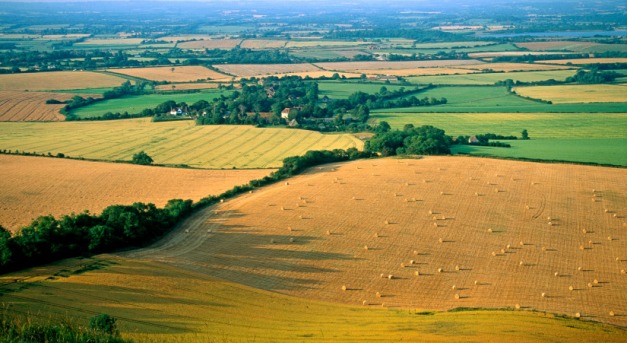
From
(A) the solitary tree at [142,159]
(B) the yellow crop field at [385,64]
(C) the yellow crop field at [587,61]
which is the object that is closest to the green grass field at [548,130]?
(A) the solitary tree at [142,159]

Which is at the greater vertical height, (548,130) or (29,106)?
(29,106)

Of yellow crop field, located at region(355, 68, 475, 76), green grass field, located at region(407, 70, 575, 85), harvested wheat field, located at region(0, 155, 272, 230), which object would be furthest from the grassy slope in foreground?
yellow crop field, located at region(355, 68, 475, 76)

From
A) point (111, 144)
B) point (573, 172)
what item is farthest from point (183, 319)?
point (111, 144)

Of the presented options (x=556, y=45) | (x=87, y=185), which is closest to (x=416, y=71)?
(x=556, y=45)

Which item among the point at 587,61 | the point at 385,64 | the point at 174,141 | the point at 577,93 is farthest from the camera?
the point at 385,64

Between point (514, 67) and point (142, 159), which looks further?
point (514, 67)

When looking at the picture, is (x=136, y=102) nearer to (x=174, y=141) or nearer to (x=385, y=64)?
(x=174, y=141)
